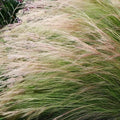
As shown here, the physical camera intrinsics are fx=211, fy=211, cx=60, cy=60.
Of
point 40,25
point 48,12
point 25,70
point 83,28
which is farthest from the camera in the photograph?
point 48,12

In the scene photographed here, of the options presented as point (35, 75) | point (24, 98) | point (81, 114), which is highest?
point (35, 75)

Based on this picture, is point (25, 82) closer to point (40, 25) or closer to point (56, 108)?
point (56, 108)

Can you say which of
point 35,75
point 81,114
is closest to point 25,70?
point 35,75

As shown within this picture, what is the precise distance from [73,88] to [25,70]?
32cm

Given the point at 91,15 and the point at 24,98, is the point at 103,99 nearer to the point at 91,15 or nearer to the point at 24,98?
the point at 24,98

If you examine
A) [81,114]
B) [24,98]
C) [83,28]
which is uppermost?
[83,28]

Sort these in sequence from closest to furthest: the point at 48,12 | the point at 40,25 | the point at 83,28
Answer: the point at 83,28, the point at 40,25, the point at 48,12

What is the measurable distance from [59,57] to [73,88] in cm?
21

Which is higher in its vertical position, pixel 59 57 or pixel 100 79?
pixel 59 57

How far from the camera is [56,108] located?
131 cm

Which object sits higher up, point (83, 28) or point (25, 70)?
point (83, 28)

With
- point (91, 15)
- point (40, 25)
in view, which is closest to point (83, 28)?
point (91, 15)

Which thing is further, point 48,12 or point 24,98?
point 48,12

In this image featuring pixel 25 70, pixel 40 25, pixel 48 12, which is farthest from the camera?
pixel 48 12
